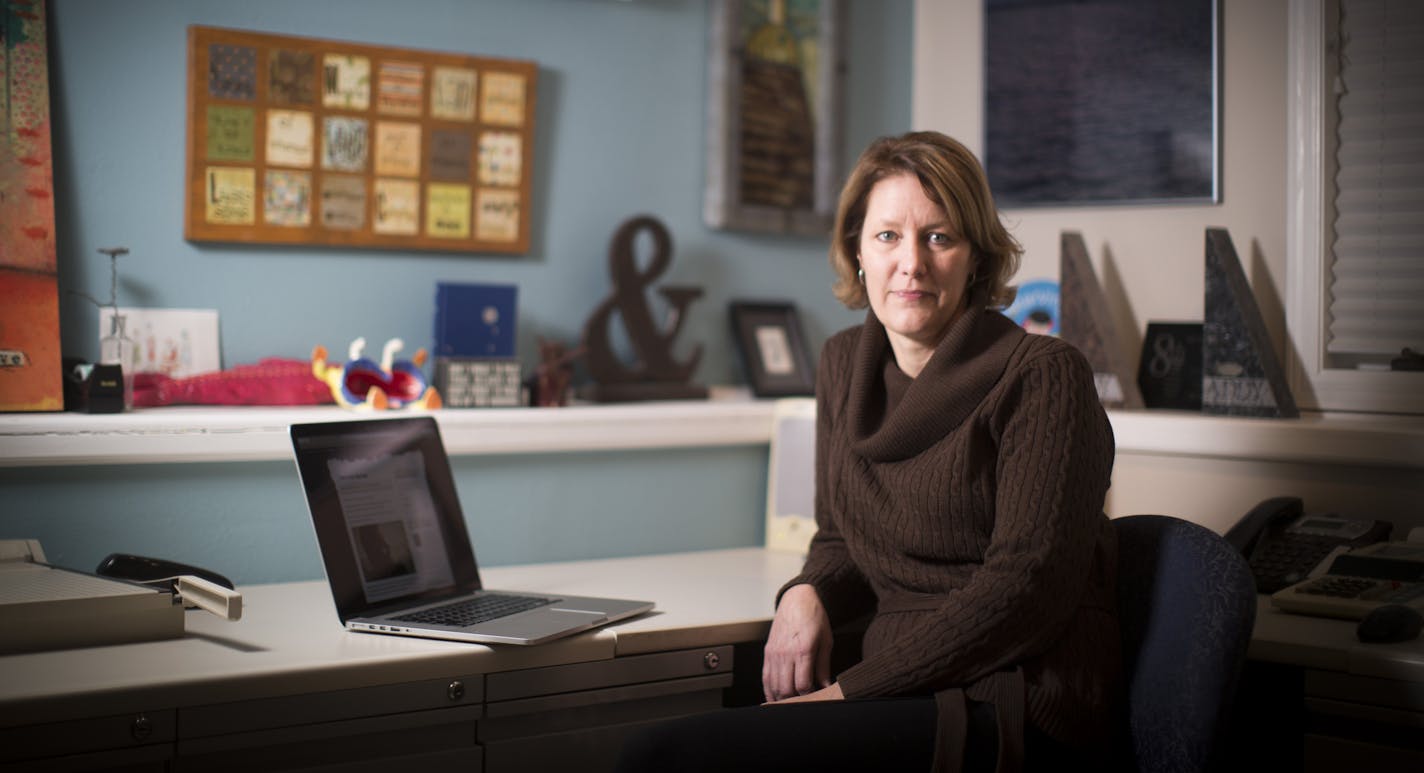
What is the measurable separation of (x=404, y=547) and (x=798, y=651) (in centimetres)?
66

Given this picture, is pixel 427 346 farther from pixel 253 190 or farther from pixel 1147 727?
pixel 1147 727

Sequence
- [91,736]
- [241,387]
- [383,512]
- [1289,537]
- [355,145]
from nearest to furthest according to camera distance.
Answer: [91,736] → [383,512] → [1289,537] → [241,387] → [355,145]

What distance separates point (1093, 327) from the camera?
2439mm

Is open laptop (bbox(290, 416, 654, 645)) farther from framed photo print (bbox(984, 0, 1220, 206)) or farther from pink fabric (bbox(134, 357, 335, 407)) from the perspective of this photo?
framed photo print (bbox(984, 0, 1220, 206))

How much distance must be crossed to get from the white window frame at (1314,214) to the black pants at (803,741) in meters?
1.15

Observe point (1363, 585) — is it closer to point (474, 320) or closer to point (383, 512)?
point (383, 512)

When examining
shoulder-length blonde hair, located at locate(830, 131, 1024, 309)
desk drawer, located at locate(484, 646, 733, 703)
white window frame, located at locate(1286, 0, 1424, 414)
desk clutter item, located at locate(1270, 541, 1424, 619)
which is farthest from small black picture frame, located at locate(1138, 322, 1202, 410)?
desk drawer, located at locate(484, 646, 733, 703)

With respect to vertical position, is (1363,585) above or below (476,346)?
below

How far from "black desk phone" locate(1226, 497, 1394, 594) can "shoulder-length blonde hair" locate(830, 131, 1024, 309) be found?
2.06 feet

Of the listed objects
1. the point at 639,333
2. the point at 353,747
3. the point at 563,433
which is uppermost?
the point at 639,333

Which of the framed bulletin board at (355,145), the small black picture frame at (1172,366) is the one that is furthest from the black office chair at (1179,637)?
the framed bulletin board at (355,145)

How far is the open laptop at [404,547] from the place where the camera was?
70.6 inches

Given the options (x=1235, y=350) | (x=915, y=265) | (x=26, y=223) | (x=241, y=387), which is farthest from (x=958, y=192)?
(x=26, y=223)

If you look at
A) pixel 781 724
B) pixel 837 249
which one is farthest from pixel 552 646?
pixel 837 249
